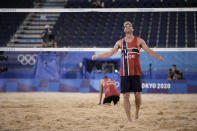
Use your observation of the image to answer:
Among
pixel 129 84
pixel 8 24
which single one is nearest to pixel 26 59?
pixel 8 24

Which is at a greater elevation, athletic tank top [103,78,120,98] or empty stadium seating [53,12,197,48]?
empty stadium seating [53,12,197,48]

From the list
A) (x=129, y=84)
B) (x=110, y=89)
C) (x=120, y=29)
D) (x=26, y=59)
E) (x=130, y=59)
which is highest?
(x=120, y=29)

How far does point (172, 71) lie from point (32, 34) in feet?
28.0

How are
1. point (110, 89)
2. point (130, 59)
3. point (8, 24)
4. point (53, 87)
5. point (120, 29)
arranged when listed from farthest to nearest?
point (8, 24), point (120, 29), point (53, 87), point (110, 89), point (130, 59)

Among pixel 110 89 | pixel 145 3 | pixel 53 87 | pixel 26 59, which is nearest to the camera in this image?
pixel 110 89

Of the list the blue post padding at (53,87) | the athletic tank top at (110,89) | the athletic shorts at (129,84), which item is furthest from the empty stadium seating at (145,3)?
the athletic shorts at (129,84)

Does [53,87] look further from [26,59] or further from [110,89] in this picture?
[110,89]

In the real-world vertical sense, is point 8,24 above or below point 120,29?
above

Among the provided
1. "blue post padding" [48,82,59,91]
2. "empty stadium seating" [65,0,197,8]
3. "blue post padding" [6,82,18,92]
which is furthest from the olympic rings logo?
"empty stadium seating" [65,0,197,8]

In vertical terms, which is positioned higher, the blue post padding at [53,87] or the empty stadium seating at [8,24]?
the empty stadium seating at [8,24]

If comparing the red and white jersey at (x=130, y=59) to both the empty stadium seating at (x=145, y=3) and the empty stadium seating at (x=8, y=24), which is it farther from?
the empty stadium seating at (x=8, y=24)

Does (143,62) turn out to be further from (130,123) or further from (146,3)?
(130,123)

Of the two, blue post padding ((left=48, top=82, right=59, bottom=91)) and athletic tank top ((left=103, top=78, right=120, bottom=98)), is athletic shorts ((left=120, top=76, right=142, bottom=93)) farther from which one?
blue post padding ((left=48, top=82, right=59, bottom=91))

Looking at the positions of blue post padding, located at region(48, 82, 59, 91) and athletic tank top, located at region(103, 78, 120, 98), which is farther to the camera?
blue post padding, located at region(48, 82, 59, 91)
